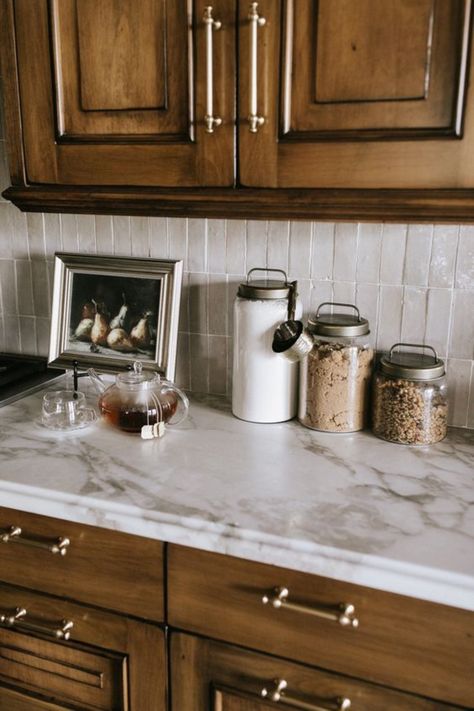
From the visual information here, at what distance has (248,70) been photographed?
1068 mm

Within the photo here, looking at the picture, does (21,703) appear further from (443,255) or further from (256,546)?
(443,255)

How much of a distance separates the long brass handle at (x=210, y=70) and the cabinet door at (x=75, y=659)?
853 mm

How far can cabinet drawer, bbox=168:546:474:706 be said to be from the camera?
0.89 meters

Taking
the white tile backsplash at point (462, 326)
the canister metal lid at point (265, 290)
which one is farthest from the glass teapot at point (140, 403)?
the white tile backsplash at point (462, 326)

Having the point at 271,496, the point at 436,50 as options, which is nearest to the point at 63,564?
the point at 271,496

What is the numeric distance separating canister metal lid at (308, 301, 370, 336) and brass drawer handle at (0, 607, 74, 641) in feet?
2.35

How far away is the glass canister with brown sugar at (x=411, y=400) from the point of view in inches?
49.2

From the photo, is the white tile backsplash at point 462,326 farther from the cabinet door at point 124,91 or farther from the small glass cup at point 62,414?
the small glass cup at point 62,414

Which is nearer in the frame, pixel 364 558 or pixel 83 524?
pixel 364 558

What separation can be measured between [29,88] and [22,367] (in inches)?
28.7

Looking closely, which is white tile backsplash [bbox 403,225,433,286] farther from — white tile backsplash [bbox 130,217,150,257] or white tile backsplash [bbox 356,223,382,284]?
white tile backsplash [bbox 130,217,150,257]

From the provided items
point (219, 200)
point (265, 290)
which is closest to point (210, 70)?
point (219, 200)

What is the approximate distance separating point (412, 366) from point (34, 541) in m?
0.76

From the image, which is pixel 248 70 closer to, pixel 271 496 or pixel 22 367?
pixel 271 496
